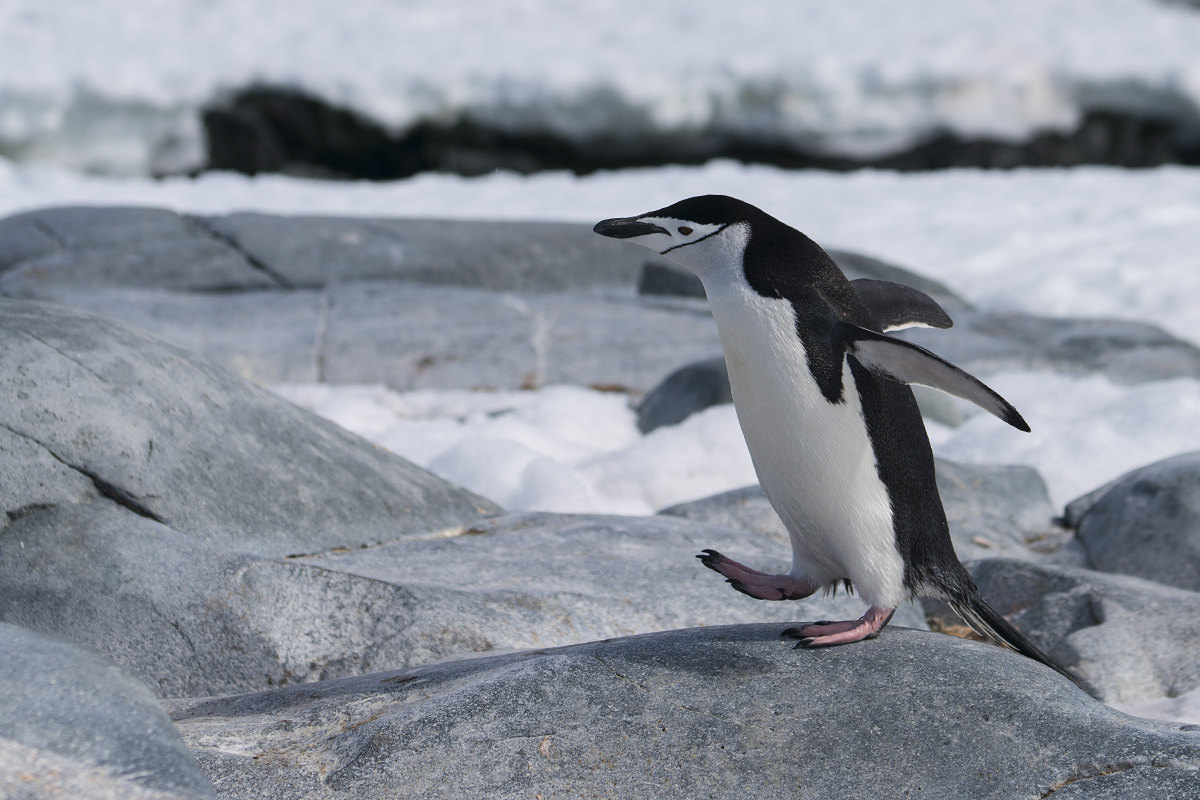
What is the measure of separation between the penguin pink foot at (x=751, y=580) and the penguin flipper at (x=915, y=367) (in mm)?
476

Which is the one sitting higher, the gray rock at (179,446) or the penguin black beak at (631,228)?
the penguin black beak at (631,228)

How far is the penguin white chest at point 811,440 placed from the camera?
7.00 ft

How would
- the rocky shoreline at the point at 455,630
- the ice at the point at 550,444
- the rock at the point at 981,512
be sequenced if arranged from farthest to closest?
the ice at the point at 550,444 < the rock at the point at 981,512 < the rocky shoreline at the point at 455,630

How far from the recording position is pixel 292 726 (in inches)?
78.1

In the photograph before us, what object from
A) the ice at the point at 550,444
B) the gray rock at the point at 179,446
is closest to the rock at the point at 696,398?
the ice at the point at 550,444

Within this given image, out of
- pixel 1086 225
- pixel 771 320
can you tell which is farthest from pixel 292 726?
pixel 1086 225

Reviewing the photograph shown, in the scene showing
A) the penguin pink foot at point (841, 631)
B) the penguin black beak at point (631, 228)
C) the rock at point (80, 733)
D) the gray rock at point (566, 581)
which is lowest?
the gray rock at point (566, 581)

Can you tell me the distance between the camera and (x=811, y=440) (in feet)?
7.06

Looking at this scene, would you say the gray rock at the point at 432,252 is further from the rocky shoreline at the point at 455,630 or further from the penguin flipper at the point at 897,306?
the penguin flipper at the point at 897,306

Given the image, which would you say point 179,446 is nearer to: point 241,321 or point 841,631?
point 841,631

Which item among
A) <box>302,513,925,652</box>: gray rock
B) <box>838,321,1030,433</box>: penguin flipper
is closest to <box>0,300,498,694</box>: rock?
<box>302,513,925,652</box>: gray rock

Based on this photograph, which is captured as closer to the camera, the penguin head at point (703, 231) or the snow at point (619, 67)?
the penguin head at point (703, 231)

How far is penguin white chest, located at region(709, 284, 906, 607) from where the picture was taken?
213 cm

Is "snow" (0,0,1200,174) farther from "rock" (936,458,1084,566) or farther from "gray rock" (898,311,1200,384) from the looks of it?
"rock" (936,458,1084,566)
